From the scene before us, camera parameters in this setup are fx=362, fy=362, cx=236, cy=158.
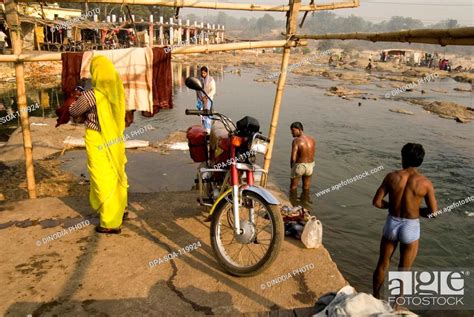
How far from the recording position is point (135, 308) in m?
3.14

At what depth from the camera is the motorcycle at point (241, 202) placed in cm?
355

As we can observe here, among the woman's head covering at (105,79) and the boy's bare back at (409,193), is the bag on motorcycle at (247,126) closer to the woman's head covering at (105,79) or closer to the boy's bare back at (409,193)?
the boy's bare back at (409,193)

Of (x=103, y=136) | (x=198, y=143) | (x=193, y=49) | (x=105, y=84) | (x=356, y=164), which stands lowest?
(x=356, y=164)

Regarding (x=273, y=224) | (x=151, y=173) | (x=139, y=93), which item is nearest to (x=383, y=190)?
(x=273, y=224)

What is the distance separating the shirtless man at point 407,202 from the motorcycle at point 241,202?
3.93ft

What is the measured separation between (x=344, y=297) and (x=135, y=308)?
5.83 feet

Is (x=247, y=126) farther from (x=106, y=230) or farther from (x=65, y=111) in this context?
(x=65, y=111)

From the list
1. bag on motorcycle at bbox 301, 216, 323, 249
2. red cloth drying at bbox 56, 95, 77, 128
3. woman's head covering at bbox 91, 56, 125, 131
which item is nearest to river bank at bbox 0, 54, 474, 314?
bag on motorcycle at bbox 301, 216, 323, 249

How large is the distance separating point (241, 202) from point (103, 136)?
186cm

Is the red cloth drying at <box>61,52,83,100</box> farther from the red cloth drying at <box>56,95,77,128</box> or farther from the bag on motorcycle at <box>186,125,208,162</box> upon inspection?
the bag on motorcycle at <box>186,125,208,162</box>

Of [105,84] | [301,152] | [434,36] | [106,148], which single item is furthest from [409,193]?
[301,152]

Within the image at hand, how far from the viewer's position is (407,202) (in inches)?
142

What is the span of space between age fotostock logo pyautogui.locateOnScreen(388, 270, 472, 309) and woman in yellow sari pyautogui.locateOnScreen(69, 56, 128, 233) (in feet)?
10.9

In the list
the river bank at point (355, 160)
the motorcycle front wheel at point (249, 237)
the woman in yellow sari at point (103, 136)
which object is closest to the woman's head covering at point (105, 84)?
the woman in yellow sari at point (103, 136)
